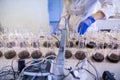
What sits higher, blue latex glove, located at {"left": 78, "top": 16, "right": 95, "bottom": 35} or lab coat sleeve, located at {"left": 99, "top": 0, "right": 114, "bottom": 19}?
lab coat sleeve, located at {"left": 99, "top": 0, "right": 114, "bottom": 19}

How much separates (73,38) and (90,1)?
43 centimetres

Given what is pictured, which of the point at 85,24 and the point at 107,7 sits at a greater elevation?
the point at 107,7

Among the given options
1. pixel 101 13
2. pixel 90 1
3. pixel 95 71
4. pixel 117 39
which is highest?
pixel 90 1

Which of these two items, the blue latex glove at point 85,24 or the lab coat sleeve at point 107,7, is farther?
the lab coat sleeve at point 107,7

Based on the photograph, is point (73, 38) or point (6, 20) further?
point (6, 20)

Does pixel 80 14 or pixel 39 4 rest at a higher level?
pixel 39 4

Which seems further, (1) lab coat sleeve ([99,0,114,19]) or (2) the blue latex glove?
(1) lab coat sleeve ([99,0,114,19])

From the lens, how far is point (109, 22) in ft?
7.68

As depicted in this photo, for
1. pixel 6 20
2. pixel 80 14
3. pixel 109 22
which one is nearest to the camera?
pixel 80 14

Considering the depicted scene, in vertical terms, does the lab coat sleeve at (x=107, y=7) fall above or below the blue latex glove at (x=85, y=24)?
above

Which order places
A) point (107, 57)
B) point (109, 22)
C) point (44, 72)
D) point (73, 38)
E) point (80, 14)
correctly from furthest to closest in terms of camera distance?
point (109, 22)
point (80, 14)
point (73, 38)
point (107, 57)
point (44, 72)

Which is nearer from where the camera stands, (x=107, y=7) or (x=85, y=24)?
(x=85, y=24)

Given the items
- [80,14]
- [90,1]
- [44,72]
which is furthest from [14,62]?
[90,1]

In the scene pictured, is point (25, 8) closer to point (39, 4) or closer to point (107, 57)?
point (39, 4)
